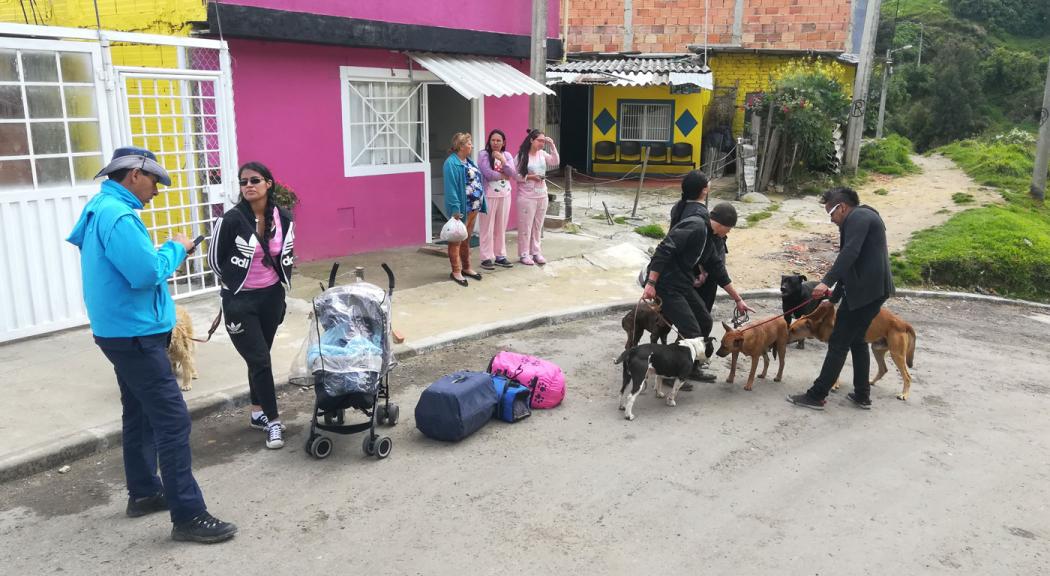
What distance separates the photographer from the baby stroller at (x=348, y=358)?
4.89 meters

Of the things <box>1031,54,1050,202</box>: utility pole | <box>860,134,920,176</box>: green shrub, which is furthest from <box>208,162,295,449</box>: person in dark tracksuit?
<box>860,134,920,176</box>: green shrub

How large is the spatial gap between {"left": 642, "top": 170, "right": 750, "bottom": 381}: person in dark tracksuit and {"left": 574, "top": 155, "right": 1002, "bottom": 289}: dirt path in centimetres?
428

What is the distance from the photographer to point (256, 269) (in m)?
5.07

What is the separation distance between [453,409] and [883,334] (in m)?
3.64

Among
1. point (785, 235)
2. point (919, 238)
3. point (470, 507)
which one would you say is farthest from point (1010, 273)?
point (470, 507)

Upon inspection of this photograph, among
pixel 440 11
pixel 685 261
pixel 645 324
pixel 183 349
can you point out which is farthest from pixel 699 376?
pixel 440 11

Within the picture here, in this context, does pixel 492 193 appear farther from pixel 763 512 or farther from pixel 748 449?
pixel 763 512

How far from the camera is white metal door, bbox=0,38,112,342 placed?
677cm

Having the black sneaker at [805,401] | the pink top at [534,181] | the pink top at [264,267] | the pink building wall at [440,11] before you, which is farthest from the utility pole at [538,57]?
the pink top at [264,267]

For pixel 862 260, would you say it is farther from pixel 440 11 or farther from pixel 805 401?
pixel 440 11

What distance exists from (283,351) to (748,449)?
13.2 feet

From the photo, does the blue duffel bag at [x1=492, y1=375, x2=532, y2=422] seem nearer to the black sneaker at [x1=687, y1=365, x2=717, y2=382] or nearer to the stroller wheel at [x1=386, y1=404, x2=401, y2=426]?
the stroller wheel at [x1=386, y1=404, x2=401, y2=426]

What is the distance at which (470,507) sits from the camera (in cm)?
456

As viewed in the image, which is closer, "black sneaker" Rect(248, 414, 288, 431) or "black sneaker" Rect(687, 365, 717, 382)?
"black sneaker" Rect(248, 414, 288, 431)
